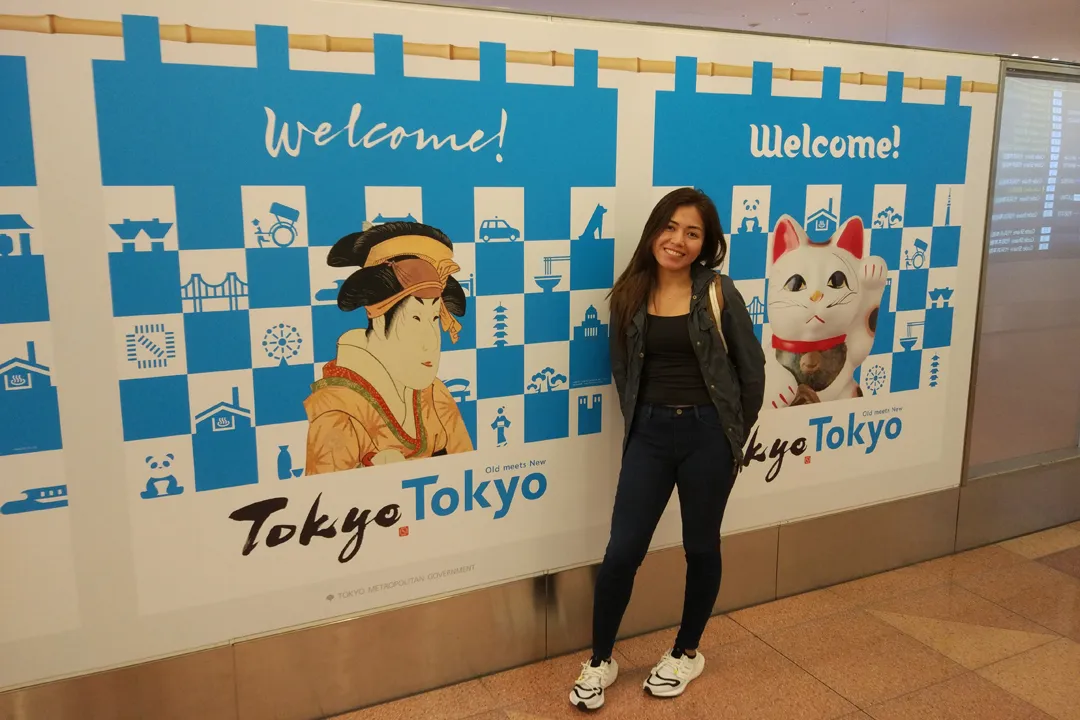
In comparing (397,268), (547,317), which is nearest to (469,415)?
(547,317)

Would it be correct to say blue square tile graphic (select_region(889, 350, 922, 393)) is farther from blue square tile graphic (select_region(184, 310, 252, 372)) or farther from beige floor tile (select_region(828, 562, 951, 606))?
blue square tile graphic (select_region(184, 310, 252, 372))

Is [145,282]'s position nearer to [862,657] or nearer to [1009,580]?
[862,657]

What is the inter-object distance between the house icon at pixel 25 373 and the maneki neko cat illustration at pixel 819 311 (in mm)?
2151

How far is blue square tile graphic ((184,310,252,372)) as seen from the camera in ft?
6.98

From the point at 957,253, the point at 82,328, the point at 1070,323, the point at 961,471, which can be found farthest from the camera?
the point at 1070,323

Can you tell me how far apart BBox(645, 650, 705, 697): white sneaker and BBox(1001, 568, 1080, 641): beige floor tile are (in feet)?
4.44

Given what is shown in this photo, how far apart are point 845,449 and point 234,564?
215cm

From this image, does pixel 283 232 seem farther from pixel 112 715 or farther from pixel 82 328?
pixel 112 715

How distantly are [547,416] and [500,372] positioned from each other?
22 centimetres

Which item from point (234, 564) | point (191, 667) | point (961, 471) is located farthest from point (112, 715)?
point (961, 471)

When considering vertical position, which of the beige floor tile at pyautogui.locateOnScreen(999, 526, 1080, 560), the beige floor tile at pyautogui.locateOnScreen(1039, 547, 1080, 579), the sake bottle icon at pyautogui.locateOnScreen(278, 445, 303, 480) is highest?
the sake bottle icon at pyautogui.locateOnScreen(278, 445, 303, 480)

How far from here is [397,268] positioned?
2.35 metres

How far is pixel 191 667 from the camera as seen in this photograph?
2268mm

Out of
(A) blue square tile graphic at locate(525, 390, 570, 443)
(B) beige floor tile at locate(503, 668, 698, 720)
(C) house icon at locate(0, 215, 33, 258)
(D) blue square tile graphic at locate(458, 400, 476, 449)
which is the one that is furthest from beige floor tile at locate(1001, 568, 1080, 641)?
(C) house icon at locate(0, 215, 33, 258)
